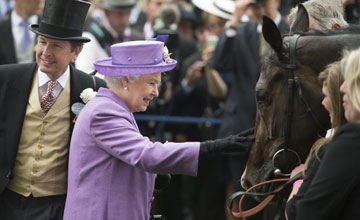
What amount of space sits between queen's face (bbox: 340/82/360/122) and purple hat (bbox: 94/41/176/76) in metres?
1.25

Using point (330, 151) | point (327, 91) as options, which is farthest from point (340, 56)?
point (330, 151)

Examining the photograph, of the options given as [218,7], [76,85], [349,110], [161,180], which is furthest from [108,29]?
[349,110]

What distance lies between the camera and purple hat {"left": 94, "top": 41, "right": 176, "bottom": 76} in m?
4.48

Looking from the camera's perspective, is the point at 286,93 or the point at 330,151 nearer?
the point at 330,151

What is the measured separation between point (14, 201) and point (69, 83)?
0.94 metres

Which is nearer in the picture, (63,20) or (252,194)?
(252,194)

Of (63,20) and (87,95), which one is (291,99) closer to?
(87,95)

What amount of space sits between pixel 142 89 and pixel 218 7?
5.20 meters

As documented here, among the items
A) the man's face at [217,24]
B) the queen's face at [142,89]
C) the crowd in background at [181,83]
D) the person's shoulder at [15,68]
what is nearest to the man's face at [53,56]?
the person's shoulder at [15,68]

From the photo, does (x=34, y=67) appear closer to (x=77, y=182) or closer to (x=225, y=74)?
(x=77, y=182)

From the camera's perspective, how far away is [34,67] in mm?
5508

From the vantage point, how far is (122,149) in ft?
14.4

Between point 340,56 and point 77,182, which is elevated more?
point 340,56

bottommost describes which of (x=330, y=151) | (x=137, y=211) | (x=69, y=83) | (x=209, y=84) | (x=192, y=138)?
(x=192, y=138)
